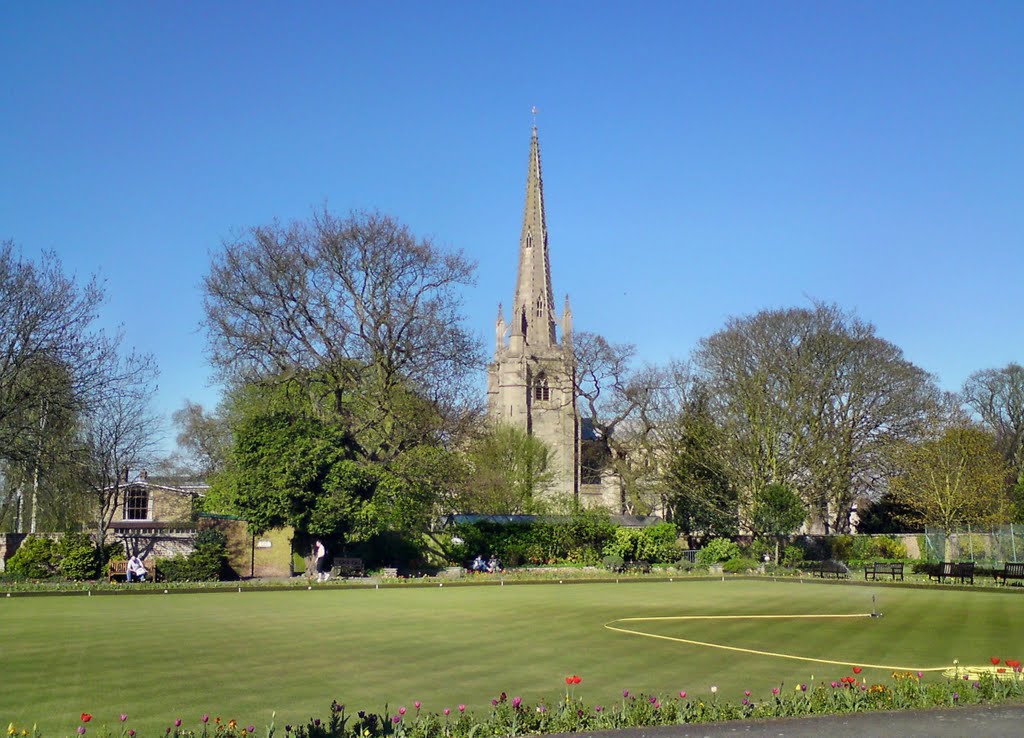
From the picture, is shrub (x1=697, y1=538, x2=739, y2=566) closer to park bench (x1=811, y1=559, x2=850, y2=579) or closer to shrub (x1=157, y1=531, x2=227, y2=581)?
park bench (x1=811, y1=559, x2=850, y2=579)

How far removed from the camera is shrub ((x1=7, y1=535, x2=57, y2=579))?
1268 inches

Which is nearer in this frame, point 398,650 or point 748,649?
point 398,650

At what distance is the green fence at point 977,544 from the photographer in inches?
1718

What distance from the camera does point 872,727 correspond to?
8.85 meters

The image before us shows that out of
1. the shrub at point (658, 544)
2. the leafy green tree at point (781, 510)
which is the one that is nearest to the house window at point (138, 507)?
the shrub at point (658, 544)

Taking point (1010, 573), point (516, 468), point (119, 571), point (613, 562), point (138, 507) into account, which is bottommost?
point (613, 562)

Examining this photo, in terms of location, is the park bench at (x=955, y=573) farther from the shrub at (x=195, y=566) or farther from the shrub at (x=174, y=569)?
the shrub at (x=174, y=569)

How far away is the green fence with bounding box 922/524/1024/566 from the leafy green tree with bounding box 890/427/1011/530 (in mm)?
2369

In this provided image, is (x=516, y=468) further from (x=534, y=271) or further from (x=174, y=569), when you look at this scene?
(x=174, y=569)

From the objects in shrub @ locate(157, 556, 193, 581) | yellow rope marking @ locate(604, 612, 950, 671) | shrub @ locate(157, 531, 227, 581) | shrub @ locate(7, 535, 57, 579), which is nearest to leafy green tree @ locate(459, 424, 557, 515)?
shrub @ locate(157, 531, 227, 581)

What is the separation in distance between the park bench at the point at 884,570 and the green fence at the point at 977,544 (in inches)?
157

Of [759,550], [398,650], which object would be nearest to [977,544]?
[759,550]

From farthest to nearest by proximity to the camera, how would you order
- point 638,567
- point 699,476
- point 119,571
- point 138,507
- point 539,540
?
1. point 138,507
2. point 699,476
3. point 539,540
4. point 638,567
5. point 119,571

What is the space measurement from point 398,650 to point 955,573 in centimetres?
2849
